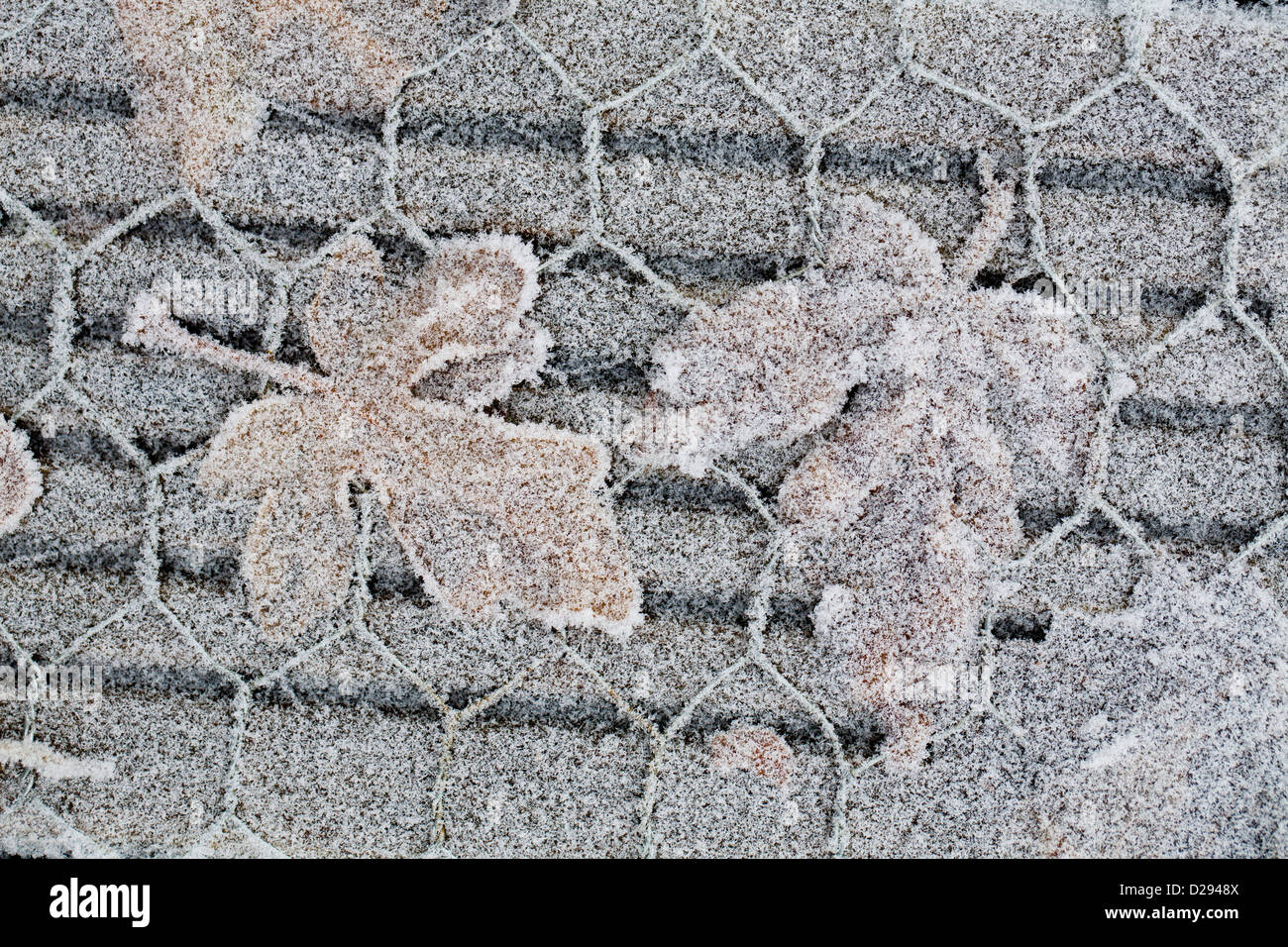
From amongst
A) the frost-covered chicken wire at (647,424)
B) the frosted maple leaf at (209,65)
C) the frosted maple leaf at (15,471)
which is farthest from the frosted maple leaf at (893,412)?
the frosted maple leaf at (15,471)

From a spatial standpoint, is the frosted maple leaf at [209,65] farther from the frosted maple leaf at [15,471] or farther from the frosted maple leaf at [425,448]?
the frosted maple leaf at [15,471]

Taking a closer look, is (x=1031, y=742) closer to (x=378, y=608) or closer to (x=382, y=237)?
(x=378, y=608)

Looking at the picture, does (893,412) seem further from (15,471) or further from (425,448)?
(15,471)

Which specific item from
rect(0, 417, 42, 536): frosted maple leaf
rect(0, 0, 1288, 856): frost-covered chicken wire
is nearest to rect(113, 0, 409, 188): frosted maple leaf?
rect(0, 0, 1288, 856): frost-covered chicken wire

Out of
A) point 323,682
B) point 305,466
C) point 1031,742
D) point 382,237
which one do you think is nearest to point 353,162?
point 382,237
